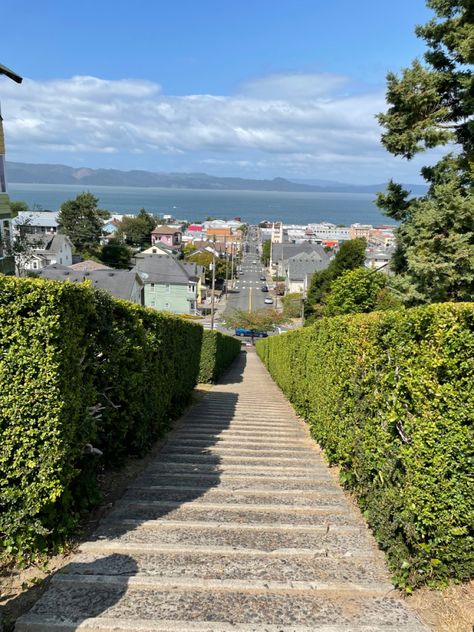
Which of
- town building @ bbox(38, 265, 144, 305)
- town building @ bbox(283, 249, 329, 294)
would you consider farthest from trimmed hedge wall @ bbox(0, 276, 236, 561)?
town building @ bbox(283, 249, 329, 294)

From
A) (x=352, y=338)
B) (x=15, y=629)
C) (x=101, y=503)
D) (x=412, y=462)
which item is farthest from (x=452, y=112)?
(x=15, y=629)

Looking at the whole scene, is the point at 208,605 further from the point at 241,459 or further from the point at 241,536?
the point at 241,459

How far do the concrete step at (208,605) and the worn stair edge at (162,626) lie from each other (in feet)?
Answer: 0.08

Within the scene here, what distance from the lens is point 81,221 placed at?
91.2m

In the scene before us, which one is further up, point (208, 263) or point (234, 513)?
point (234, 513)

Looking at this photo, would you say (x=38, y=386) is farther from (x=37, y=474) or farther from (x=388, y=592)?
(x=388, y=592)

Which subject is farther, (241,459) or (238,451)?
(238,451)

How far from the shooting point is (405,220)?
17.2 m

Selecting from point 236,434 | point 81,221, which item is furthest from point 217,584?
point 81,221

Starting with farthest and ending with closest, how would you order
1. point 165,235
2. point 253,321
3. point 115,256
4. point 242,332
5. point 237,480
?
point 165,235
point 115,256
point 242,332
point 253,321
point 237,480

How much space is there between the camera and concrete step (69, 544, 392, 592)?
397 cm

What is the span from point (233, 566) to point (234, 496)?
1.59 metres

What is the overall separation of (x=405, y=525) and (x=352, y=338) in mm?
2713

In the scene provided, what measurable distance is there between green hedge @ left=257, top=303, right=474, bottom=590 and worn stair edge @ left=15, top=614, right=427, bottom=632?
2.41ft
